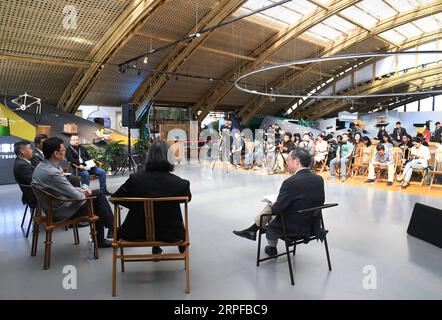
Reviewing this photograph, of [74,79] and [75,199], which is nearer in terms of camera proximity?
[75,199]

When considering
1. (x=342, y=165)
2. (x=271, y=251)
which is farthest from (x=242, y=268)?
(x=342, y=165)

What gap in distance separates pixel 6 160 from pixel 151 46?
696cm

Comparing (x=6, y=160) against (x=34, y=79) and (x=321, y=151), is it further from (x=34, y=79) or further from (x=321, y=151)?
(x=321, y=151)

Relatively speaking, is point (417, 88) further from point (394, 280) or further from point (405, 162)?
point (394, 280)

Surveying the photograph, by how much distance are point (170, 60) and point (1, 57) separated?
243 inches

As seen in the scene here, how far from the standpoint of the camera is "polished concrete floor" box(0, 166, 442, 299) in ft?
8.00

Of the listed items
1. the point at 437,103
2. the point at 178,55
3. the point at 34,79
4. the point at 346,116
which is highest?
the point at 178,55

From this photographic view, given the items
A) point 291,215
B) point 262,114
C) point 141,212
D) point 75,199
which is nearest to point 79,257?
point 75,199

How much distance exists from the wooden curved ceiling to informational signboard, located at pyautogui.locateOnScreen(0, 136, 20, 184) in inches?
149

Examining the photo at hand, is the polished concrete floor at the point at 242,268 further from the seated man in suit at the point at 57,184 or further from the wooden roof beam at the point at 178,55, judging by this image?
the wooden roof beam at the point at 178,55

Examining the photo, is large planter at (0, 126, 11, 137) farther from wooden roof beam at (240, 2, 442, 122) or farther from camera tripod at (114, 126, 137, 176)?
wooden roof beam at (240, 2, 442, 122)

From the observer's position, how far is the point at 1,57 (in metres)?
10.0

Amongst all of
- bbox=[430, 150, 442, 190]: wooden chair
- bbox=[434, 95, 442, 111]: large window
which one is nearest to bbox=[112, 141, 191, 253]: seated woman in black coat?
bbox=[430, 150, 442, 190]: wooden chair

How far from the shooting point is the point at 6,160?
7.68 m
